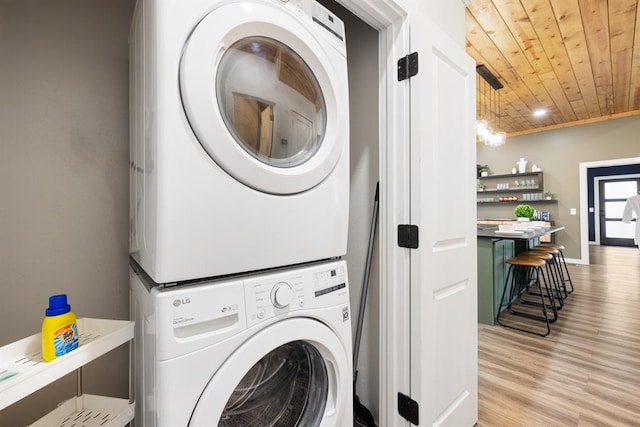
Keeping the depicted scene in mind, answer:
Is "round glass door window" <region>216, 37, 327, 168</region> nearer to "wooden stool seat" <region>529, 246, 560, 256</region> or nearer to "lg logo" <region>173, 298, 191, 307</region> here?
"lg logo" <region>173, 298, 191, 307</region>

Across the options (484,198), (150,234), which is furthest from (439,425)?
(484,198)

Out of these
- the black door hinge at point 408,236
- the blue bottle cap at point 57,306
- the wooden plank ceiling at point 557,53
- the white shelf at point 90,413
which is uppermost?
the wooden plank ceiling at point 557,53

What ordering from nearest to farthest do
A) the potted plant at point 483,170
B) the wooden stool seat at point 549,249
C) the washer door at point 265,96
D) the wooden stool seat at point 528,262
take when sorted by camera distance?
the washer door at point 265,96 → the wooden stool seat at point 528,262 → the wooden stool seat at point 549,249 → the potted plant at point 483,170

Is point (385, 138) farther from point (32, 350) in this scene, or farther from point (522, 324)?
point (522, 324)

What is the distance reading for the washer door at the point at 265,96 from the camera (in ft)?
2.27

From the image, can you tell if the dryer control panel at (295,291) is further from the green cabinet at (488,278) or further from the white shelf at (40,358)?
the green cabinet at (488,278)

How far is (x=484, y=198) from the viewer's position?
6910 millimetres

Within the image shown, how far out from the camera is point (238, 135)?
2.59ft

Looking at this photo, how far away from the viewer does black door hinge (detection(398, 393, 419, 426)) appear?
46.9 inches

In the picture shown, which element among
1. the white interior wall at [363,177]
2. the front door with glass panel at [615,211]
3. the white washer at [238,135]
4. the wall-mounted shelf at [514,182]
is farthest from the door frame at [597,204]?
the white washer at [238,135]

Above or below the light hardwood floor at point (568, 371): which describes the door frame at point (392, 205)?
above

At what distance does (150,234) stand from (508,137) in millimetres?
7724

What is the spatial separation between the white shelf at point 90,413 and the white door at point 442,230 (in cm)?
102

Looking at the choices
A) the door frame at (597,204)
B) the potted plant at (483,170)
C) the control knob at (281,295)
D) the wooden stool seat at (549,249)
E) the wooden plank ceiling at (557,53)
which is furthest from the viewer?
the door frame at (597,204)
